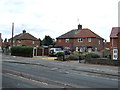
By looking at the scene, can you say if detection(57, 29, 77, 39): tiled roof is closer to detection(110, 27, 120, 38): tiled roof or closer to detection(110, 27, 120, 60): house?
detection(110, 27, 120, 38): tiled roof

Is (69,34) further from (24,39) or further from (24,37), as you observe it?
(24,37)

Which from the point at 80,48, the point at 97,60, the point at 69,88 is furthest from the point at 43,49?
the point at 69,88

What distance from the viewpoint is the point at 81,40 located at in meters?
61.6

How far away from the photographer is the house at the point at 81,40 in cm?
6050

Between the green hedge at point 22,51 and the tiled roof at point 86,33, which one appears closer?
the green hedge at point 22,51

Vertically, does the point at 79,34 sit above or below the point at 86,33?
below

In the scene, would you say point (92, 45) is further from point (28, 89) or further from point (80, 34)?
point (28, 89)

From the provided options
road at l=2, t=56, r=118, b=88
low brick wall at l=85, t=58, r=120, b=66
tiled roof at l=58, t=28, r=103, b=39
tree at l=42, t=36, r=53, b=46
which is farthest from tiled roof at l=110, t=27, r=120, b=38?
tree at l=42, t=36, r=53, b=46

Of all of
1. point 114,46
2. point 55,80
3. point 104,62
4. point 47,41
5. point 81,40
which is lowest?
point 55,80

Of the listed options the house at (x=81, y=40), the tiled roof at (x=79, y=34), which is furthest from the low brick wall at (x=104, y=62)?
the tiled roof at (x=79, y=34)

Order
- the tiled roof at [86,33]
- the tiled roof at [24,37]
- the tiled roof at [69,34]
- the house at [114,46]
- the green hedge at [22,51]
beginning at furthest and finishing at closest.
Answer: the tiled roof at [24,37] < the tiled roof at [69,34] < the tiled roof at [86,33] < the green hedge at [22,51] < the house at [114,46]

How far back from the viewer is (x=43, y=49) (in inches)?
1987

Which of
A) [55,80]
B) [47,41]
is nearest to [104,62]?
[55,80]

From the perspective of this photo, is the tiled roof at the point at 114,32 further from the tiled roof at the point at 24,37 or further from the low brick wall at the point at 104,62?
the tiled roof at the point at 24,37
